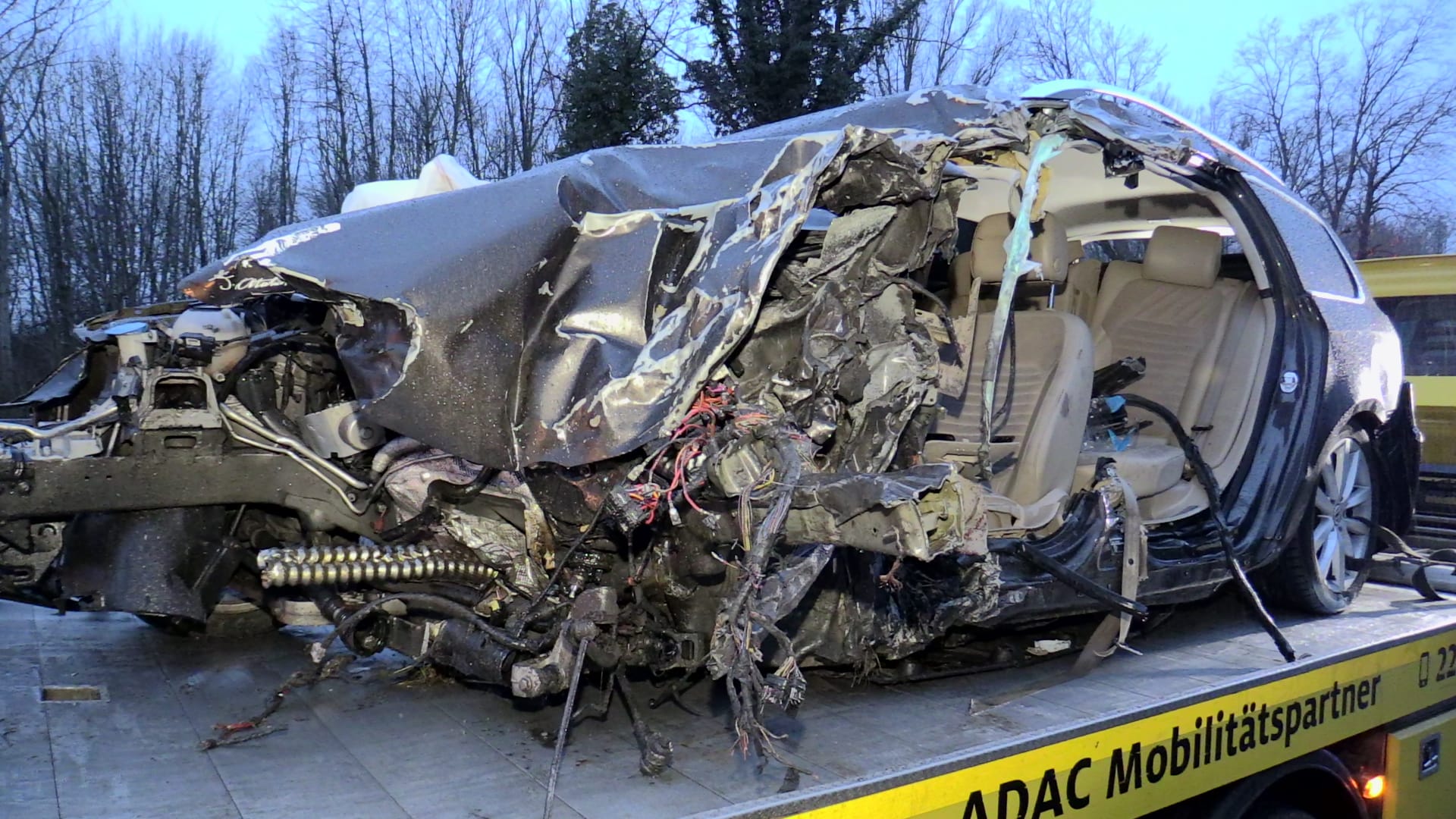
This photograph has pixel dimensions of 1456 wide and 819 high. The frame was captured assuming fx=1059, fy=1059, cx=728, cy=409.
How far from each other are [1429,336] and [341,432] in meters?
6.78

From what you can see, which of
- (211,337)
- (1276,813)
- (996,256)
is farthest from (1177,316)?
(211,337)

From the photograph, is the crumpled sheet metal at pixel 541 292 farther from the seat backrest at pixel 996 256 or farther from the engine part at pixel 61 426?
the seat backrest at pixel 996 256

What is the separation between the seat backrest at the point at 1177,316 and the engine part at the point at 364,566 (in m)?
3.18

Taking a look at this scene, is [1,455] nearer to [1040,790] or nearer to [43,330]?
[1040,790]

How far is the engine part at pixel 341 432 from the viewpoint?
307 centimetres

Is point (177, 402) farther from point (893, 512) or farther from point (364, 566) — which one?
point (893, 512)

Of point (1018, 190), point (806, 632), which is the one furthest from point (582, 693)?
point (1018, 190)

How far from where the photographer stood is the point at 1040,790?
2527mm

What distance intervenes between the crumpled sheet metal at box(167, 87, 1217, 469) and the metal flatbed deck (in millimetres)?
722

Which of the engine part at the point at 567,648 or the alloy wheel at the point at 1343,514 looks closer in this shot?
the engine part at the point at 567,648

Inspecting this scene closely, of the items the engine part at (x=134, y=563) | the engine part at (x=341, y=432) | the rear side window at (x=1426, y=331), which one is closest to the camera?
the engine part at (x=134, y=563)

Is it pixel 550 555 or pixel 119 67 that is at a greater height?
pixel 119 67

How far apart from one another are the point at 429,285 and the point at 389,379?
0.25 metres

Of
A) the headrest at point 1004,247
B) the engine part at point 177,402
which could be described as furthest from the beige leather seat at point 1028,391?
the engine part at point 177,402
